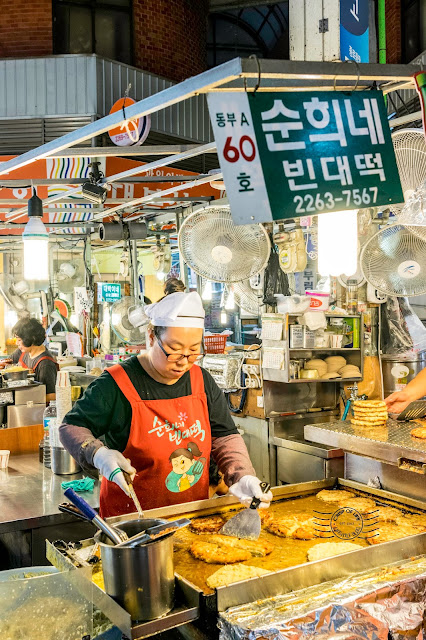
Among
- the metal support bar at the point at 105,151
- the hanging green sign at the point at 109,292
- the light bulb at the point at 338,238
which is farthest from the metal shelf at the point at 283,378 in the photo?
the hanging green sign at the point at 109,292

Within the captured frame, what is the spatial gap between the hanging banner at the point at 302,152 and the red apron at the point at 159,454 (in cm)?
128

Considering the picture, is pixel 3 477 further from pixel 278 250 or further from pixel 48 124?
pixel 48 124

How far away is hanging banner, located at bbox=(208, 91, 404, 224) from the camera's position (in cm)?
214

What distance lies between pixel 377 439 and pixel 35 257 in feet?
9.29

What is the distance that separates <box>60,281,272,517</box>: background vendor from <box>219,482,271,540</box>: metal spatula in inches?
11.3

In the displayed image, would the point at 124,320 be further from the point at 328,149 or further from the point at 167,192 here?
the point at 328,149

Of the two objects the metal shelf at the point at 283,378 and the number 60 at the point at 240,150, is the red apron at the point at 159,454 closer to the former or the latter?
the number 60 at the point at 240,150

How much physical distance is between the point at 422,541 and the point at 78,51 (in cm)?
1065

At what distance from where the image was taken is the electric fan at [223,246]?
5.07 meters

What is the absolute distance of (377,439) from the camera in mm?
3297

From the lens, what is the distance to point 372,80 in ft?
7.50

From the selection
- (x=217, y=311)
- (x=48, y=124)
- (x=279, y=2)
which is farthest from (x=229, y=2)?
(x=217, y=311)

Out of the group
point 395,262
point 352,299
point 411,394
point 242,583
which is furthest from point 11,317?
point 242,583

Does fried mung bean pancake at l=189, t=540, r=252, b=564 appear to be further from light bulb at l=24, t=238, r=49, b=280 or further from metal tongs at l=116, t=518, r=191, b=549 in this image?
light bulb at l=24, t=238, r=49, b=280
